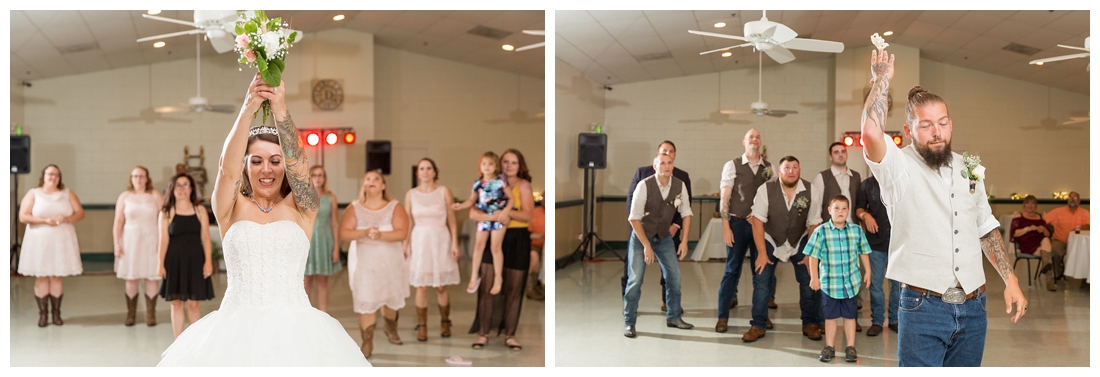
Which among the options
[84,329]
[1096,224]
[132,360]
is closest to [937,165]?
[1096,224]

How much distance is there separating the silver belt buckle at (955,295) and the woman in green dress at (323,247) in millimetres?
3785

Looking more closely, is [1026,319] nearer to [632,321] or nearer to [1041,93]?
[632,321]

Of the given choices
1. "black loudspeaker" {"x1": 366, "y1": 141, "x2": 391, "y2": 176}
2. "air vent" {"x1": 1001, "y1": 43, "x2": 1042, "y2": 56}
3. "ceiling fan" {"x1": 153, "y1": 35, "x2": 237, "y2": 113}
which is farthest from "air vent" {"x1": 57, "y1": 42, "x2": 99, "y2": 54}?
"air vent" {"x1": 1001, "y1": 43, "x2": 1042, "y2": 56}

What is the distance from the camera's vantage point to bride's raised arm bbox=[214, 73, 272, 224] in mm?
2242

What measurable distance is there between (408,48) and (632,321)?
20.4 ft

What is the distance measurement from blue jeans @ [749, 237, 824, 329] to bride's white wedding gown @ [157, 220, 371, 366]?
9.19 ft

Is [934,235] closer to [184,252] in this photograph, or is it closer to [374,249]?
[374,249]

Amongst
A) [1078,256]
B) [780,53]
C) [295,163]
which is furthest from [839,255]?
[1078,256]

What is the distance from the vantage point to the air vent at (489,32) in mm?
7848

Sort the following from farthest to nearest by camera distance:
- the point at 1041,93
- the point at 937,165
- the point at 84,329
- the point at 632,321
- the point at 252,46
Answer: the point at 1041,93, the point at 84,329, the point at 632,321, the point at 937,165, the point at 252,46

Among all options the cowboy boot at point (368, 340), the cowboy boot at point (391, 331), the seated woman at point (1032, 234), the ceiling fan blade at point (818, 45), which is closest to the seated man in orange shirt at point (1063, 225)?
the seated woman at point (1032, 234)

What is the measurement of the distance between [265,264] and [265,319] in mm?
178

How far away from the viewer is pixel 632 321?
4.71 meters

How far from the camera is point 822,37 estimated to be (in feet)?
24.9
